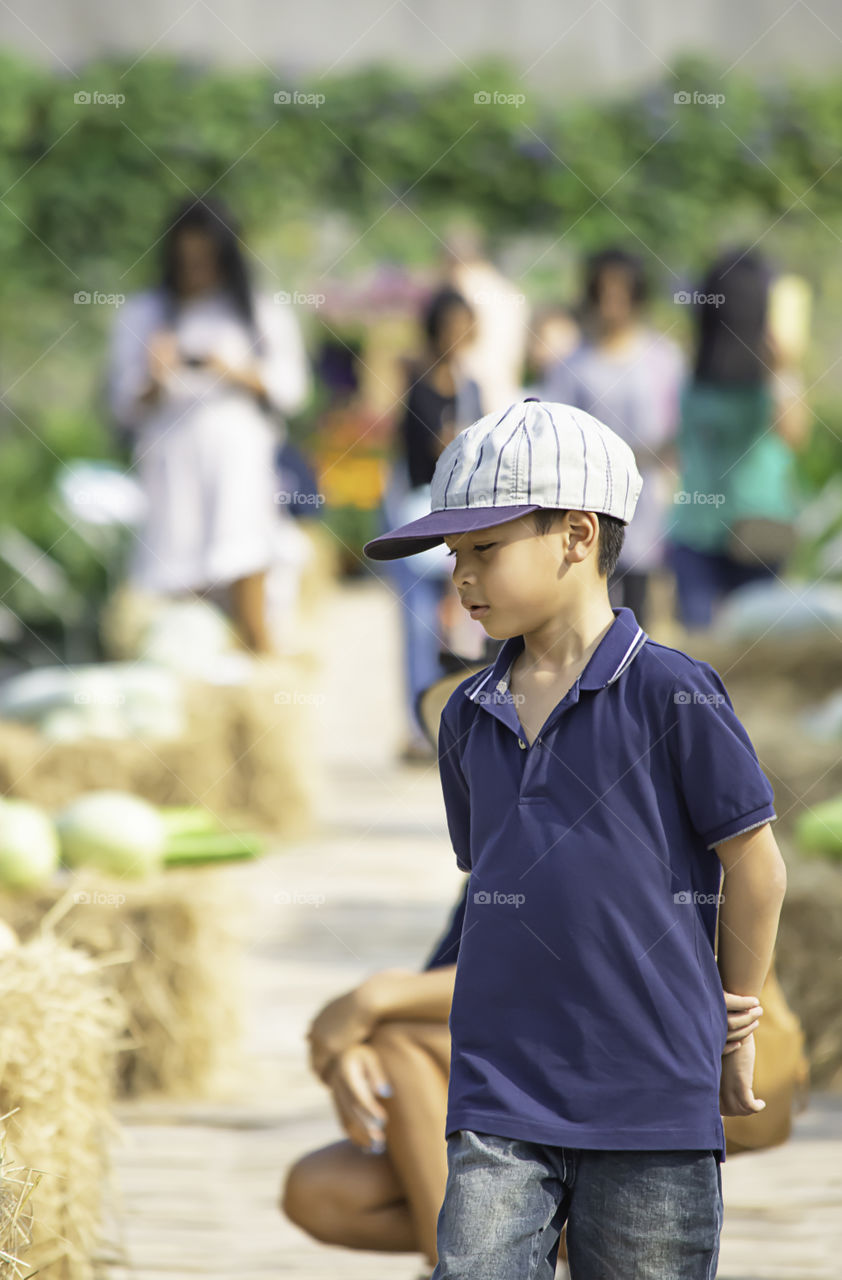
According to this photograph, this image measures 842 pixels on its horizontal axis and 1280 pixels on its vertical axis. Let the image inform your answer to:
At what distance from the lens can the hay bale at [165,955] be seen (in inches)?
119

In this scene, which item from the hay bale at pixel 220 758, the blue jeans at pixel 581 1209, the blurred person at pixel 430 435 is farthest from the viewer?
the blurred person at pixel 430 435

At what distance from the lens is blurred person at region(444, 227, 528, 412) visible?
20.1 ft

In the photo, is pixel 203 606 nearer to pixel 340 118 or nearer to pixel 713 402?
pixel 713 402

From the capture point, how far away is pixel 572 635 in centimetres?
151

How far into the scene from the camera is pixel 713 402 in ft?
20.0

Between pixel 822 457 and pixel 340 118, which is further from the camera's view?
pixel 822 457

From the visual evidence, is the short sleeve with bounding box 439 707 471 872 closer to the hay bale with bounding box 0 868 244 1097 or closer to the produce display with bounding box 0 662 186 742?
the hay bale with bounding box 0 868 244 1097

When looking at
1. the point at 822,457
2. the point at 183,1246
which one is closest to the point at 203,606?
the point at 183,1246

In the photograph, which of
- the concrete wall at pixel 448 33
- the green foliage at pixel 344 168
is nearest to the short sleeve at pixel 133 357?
the green foliage at pixel 344 168

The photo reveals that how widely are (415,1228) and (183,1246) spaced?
2.57 ft

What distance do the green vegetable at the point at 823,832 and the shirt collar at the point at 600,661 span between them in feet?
6.62

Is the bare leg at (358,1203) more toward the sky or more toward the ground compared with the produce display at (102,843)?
more toward the ground

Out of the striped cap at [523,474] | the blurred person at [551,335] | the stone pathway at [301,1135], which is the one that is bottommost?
the stone pathway at [301,1135]

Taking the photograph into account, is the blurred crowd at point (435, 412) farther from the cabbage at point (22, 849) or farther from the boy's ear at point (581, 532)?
the boy's ear at point (581, 532)
